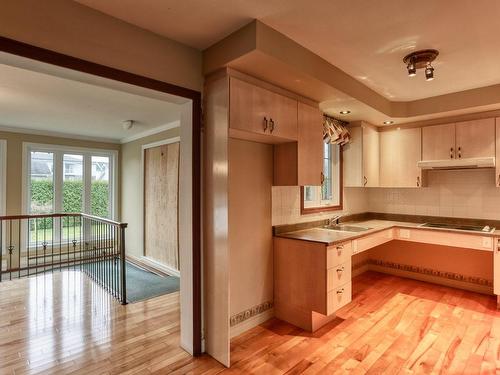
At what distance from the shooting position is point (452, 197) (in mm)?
3902

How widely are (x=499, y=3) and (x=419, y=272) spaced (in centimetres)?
350

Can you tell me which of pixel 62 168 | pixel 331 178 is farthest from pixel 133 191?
pixel 331 178

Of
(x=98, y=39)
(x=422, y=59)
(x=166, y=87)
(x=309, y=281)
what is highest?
(x=422, y=59)

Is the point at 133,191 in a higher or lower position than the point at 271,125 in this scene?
lower

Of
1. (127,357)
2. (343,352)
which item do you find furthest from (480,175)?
(127,357)

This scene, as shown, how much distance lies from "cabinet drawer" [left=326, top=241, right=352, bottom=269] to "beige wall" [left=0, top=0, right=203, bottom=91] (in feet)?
6.02

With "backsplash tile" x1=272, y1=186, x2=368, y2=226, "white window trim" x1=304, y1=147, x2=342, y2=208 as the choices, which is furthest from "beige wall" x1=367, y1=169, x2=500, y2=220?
"backsplash tile" x1=272, y1=186, x2=368, y2=226

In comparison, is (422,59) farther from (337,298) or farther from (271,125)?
(337,298)

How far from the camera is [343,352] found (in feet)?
7.82

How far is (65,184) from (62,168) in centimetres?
32

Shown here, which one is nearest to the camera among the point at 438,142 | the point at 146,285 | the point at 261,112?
the point at 261,112

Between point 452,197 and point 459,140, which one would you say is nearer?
point 459,140

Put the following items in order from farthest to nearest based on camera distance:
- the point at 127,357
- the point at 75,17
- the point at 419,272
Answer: the point at 419,272
the point at 127,357
the point at 75,17

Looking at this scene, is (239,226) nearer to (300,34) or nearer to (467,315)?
(300,34)
